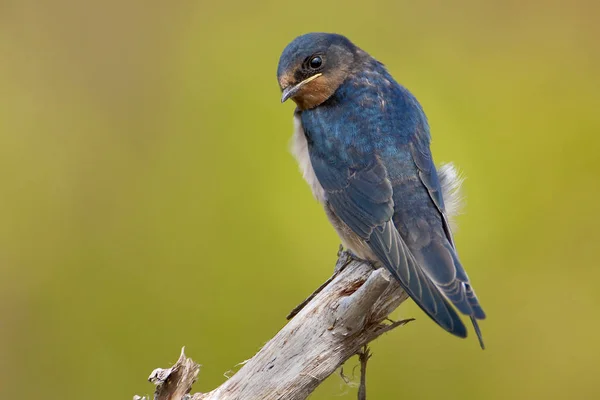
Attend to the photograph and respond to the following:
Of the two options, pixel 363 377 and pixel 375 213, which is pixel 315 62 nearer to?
pixel 375 213

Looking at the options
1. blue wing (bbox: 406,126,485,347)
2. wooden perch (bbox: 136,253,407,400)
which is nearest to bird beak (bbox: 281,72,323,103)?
blue wing (bbox: 406,126,485,347)

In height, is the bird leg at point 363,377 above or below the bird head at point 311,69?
below

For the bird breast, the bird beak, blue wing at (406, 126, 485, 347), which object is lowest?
blue wing at (406, 126, 485, 347)

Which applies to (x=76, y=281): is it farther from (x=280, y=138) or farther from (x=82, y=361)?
(x=280, y=138)

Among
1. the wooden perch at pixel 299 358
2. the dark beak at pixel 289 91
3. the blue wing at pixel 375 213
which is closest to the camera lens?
the wooden perch at pixel 299 358

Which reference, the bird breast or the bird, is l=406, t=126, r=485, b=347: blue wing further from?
the bird breast

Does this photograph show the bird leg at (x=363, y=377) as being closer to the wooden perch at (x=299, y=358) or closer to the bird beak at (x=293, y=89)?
the wooden perch at (x=299, y=358)

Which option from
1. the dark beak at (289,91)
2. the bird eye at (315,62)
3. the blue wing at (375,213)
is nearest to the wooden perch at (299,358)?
the blue wing at (375,213)

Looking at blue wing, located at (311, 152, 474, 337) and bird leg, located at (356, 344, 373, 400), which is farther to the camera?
blue wing, located at (311, 152, 474, 337)

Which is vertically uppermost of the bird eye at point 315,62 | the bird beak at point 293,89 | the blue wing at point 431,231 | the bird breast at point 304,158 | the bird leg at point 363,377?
the bird eye at point 315,62
